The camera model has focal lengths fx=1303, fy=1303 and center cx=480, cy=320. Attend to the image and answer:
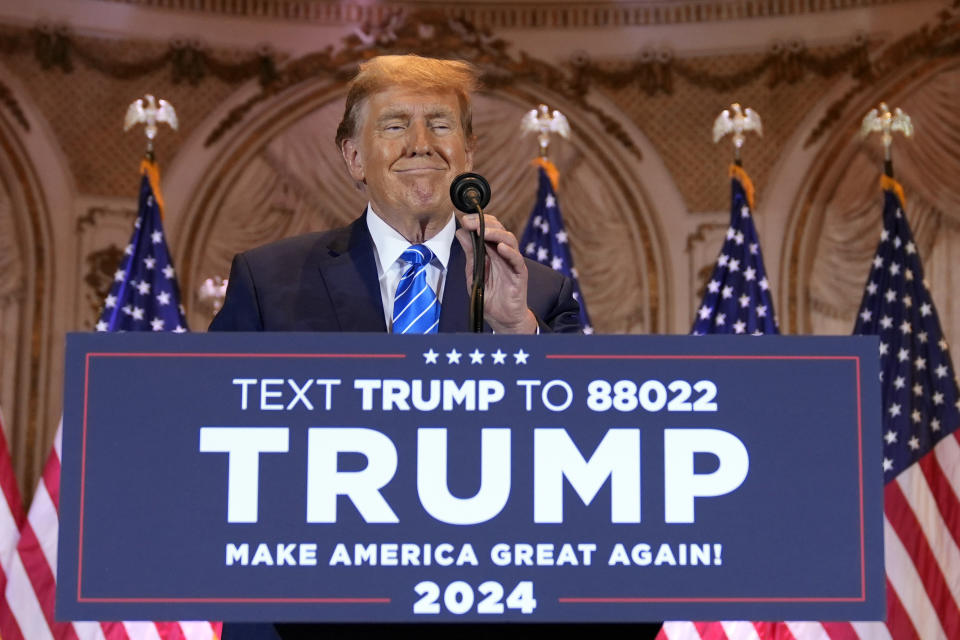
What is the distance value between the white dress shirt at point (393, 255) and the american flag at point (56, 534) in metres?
2.96

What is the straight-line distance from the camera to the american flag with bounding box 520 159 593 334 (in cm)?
683

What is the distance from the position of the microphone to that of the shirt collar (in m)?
0.42

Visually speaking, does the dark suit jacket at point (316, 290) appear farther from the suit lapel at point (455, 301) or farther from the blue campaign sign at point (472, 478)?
the blue campaign sign at point (472, 478)

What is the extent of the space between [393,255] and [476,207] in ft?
1.57

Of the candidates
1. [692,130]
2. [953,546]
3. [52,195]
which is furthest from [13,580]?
[692,130]

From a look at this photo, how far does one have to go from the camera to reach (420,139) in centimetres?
230

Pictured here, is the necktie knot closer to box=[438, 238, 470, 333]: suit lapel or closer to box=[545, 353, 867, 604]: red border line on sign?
box=[438, 238, 470, 333]: suit lapel

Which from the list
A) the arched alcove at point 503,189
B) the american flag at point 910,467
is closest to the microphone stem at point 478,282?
the american flag at point 910,467

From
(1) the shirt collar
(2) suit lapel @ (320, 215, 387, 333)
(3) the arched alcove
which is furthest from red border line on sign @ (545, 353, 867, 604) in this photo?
(3) the arched alcove

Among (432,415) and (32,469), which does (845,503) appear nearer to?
(432,415)

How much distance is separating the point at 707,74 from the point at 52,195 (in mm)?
4332

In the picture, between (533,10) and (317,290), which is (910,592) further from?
(533,10)

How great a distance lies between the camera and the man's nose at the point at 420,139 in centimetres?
230

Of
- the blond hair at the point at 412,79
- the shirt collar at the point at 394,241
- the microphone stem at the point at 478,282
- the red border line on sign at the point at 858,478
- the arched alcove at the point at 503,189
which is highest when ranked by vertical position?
the arched alcove at the point at 503,189
